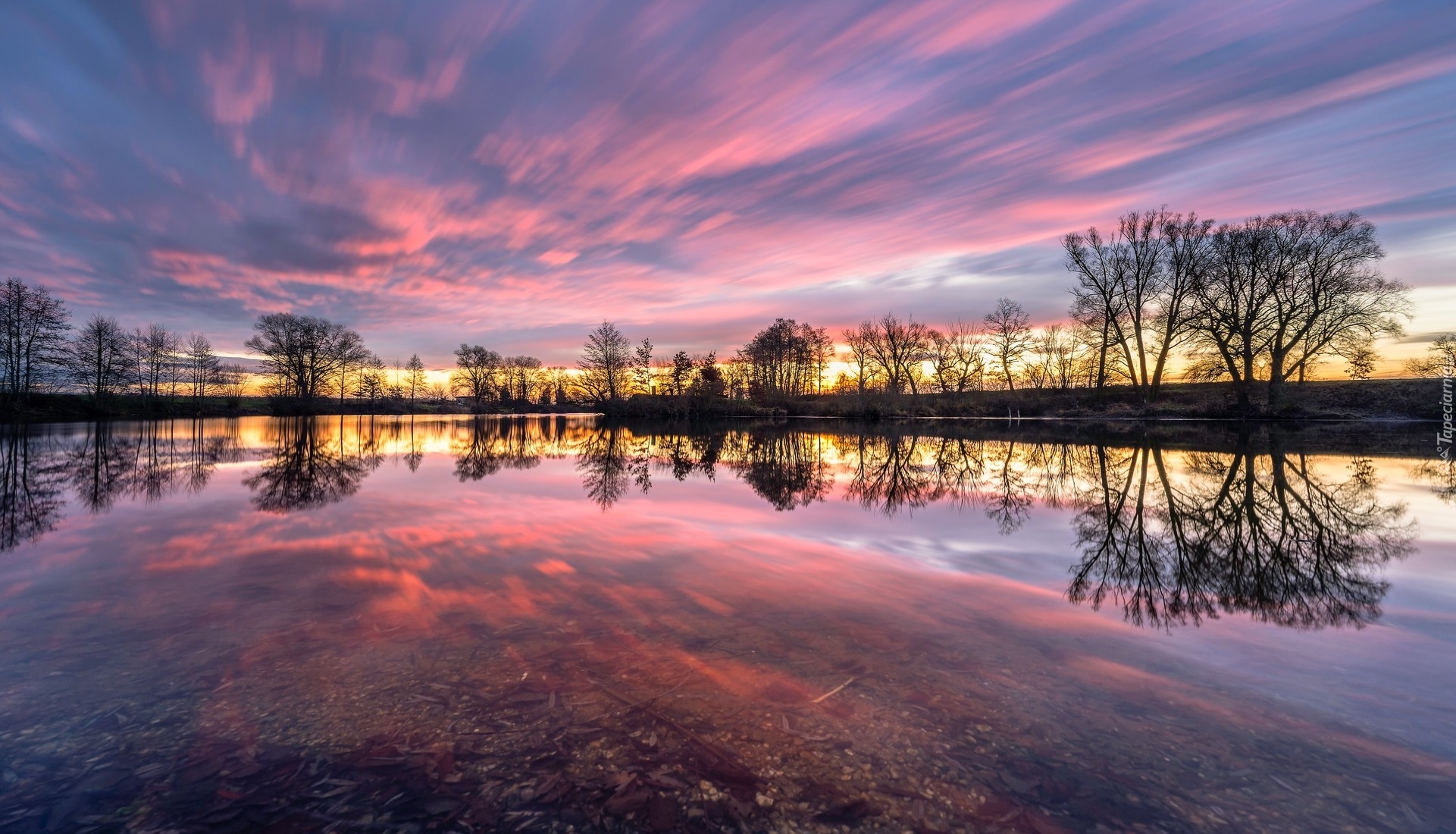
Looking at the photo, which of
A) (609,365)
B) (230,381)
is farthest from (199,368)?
(609,365)

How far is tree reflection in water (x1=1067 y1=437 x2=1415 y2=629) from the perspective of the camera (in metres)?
5.10

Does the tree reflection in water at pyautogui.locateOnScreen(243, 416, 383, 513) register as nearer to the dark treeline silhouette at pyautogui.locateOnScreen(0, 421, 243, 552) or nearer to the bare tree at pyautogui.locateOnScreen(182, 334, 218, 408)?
the dark treeline silhouette at pyautogui.locateOnScreen(0, 421, 243, 552)

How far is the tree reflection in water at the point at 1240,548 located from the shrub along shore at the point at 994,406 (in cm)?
3574

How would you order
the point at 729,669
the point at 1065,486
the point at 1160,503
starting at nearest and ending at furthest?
1. the point at 729,669
2. the point at 1160,503
3. the point at 1065,486

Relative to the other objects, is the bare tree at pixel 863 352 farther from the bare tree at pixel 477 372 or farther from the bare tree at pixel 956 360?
the bare tree at pixel 477 372

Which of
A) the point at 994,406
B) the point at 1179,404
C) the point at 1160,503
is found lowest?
the point at 1160,503

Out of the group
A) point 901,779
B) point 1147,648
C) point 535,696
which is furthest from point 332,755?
point 1147,648

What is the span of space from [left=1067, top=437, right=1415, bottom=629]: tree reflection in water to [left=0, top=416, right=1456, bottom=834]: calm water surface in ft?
0.21

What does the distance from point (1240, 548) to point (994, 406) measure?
173ft

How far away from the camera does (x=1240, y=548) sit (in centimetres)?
686

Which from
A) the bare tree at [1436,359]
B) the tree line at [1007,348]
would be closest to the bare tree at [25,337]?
the tree line at [1007,348]

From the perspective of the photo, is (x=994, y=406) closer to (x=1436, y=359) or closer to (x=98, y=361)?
(x=1436, y=359)

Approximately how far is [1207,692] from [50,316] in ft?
224

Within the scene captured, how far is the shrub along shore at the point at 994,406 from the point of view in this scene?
37.9 metres
